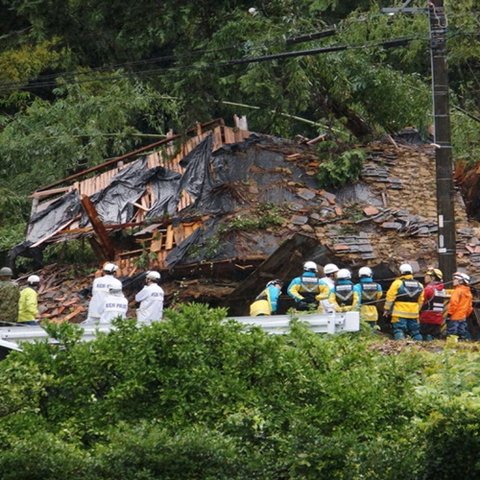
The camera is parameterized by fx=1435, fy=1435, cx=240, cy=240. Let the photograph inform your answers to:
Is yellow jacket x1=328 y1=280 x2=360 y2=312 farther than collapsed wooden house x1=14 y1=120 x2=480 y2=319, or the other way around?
collapsed wooden house x1=14 y1=120 x2=480 y2=319

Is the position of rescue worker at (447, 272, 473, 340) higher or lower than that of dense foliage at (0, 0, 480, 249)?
lower

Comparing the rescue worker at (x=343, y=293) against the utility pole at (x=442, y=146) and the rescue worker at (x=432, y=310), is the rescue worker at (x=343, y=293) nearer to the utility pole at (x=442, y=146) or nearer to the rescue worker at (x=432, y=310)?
the rescue worker at (x=432, y=310)

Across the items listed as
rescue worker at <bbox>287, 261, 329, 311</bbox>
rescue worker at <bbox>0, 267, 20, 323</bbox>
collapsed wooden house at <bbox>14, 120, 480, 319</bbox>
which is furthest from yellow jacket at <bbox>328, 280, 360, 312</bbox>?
rescue worker at <bbox>0, 267, 20, 323</bbox>

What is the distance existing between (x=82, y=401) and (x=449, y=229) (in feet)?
39.5

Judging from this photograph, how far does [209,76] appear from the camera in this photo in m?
27.0

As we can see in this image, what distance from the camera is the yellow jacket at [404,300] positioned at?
2228 cm

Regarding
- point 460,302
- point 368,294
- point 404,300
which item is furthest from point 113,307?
point 460,302

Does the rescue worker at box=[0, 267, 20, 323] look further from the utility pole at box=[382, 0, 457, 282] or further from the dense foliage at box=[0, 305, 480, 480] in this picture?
the dense foliage at box=[0, 305, 480, 480]

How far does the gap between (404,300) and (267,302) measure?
2.24 meters

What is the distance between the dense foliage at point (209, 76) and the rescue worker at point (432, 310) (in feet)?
17.0

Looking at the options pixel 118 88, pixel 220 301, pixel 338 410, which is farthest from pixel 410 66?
pixel 338 410

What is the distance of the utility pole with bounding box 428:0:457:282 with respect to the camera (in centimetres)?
2383

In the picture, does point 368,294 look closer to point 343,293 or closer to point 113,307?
point 343,293

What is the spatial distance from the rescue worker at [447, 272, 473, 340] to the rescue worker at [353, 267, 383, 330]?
117 cm
